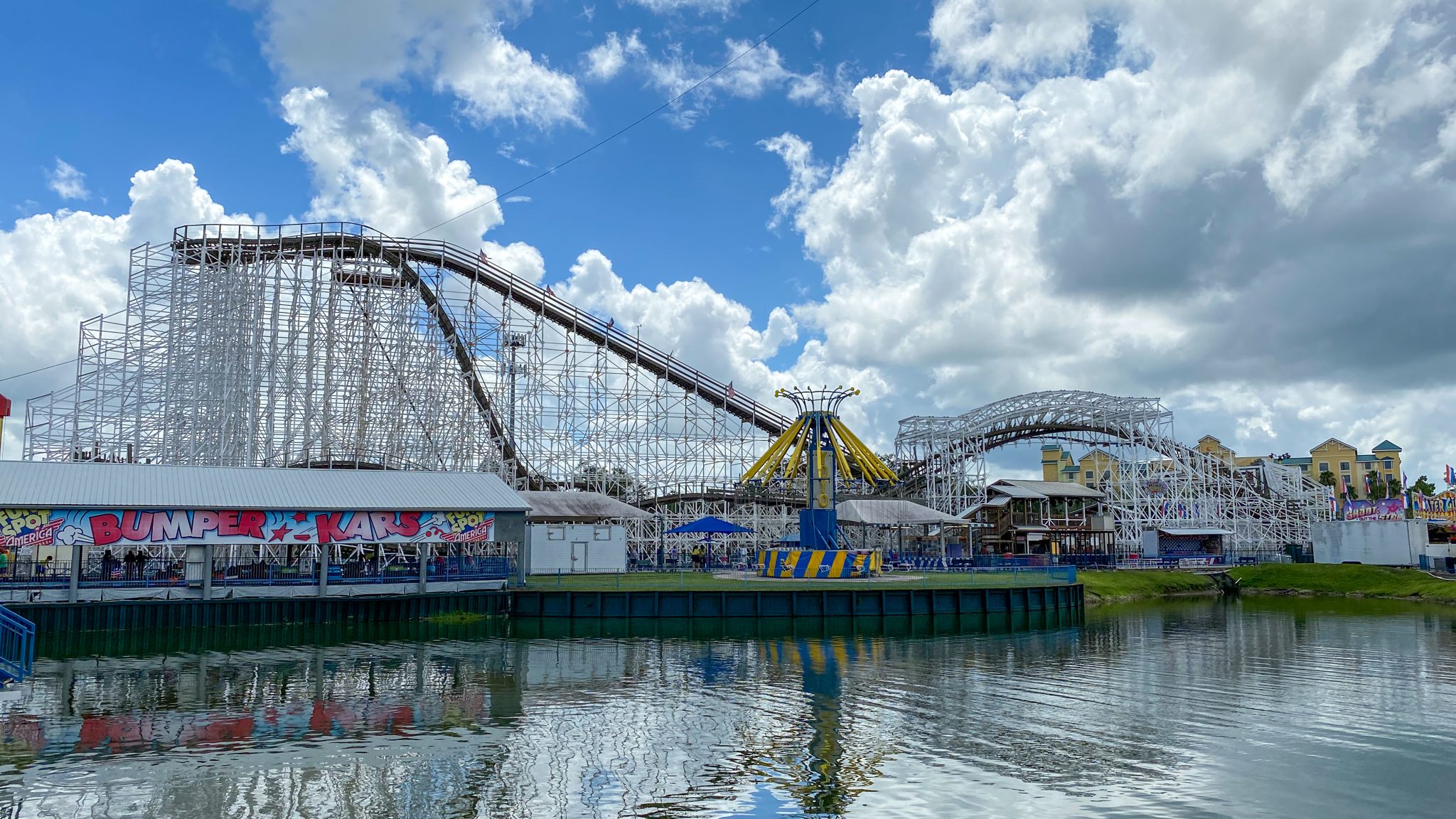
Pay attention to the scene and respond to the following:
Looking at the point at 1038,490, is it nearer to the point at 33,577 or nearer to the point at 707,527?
the point at 707,527

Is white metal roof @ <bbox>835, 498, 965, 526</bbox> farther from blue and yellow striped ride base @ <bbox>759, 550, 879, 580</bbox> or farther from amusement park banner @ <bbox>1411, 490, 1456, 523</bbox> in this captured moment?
amusement park banner @ <bbox>1411, 490, 1456, 523</bbox>

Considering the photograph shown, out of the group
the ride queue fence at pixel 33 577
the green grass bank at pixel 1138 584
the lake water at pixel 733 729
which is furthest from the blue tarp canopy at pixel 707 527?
the ride queue fence at pixel 33 577

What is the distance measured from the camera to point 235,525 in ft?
95.9

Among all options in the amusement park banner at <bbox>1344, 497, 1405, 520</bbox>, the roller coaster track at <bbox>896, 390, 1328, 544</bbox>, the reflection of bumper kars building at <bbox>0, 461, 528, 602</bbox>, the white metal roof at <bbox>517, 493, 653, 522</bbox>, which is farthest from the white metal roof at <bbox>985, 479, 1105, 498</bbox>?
the reflection of bumper kars building at <bbox>0, 461, 528, 602</bbox>

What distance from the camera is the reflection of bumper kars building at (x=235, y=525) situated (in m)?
27.6

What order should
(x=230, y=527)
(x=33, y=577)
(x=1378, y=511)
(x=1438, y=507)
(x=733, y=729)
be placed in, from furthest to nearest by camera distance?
(x=1438, y=507) < (x=1378, y=511) < (x=230, y=527) < (x=33, y=577) < (x=733, y=729)

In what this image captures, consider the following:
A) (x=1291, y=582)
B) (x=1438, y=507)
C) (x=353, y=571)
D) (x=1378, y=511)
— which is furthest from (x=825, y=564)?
(x=1438, y=507)

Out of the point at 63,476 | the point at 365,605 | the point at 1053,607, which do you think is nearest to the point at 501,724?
the point at 365,605

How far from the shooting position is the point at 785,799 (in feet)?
A: 39.3

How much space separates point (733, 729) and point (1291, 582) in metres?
40.3

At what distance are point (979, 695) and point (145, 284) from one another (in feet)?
124

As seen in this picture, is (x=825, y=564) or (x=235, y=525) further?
(x=825, y=564)

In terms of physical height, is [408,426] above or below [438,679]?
above

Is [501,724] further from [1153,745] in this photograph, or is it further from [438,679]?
[1153,745]
